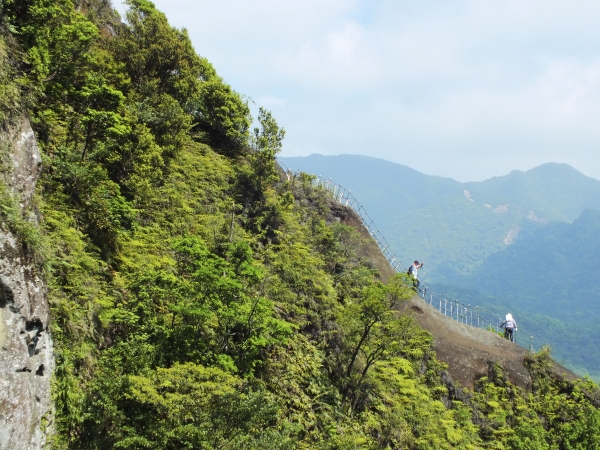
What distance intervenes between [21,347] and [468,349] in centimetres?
1914

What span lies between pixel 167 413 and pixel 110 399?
107 centimetres

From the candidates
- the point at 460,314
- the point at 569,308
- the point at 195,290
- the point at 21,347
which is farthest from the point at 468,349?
Result: the point at 569,308

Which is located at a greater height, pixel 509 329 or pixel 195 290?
pixel 509 329

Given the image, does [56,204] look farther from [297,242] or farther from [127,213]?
Answer: [297,242]

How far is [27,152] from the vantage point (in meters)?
9.30

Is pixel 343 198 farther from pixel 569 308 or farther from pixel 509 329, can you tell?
pixel 569 308

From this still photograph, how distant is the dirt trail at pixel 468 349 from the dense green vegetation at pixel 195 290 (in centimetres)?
59

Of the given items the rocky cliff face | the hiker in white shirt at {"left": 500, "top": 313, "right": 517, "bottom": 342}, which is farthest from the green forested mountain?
the rocky cliff face

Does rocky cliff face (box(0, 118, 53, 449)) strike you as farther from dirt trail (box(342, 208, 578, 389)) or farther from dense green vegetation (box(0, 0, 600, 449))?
dirt trail (box(342, 208, 578, 389))

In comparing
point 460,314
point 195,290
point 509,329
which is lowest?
point 195,290

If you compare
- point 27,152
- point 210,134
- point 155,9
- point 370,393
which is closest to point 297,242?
point 370,393

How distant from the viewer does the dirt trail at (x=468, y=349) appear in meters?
20.6

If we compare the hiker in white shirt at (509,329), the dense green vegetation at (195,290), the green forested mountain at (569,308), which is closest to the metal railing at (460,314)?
the hiker in white shirt at (509,329)

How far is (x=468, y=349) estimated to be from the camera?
21.3 m
